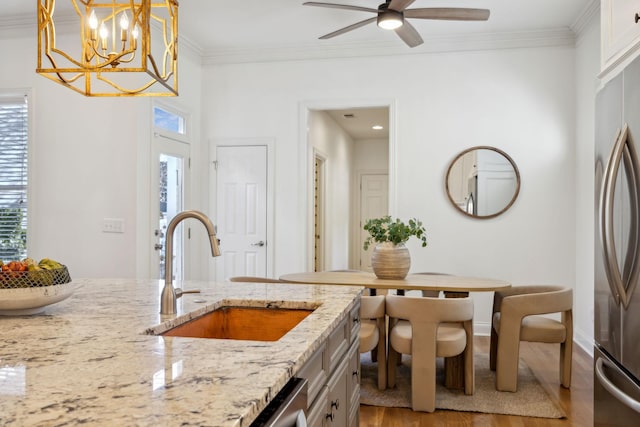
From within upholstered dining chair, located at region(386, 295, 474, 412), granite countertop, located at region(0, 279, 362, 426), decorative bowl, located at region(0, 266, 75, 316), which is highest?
decorative bowl, located at region(0, 266, 75, 316)

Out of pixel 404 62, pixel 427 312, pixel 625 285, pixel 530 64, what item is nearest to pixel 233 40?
pixel 404 62

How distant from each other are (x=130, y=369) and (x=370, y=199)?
8729 millimetres

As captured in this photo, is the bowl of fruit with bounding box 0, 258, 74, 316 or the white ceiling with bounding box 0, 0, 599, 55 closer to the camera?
the bowl of fruit with bounding box 0, 258, 74, 316

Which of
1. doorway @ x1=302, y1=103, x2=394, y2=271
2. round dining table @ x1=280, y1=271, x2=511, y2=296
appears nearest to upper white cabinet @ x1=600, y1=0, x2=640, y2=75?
round dining table @ x1=280, y1=271, x2=511, y2=296

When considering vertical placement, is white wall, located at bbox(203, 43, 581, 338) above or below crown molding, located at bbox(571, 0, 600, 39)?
below

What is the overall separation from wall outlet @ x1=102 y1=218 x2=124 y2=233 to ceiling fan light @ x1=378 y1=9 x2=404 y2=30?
270cm

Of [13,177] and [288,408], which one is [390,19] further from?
[13,177]

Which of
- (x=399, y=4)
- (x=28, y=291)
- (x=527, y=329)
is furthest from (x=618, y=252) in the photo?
(x=399, y=4)

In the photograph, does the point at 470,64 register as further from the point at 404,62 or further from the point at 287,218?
the point at 287,218

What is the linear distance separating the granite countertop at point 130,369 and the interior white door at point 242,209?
3.74 m

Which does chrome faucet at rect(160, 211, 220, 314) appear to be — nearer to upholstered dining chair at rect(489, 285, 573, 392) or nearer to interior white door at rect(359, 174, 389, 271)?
upholstered dining chair at rect(489, 285, 573, 392)

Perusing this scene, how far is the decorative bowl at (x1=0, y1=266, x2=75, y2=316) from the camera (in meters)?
1.46

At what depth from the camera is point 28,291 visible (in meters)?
1.47

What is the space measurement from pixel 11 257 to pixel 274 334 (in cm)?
400
